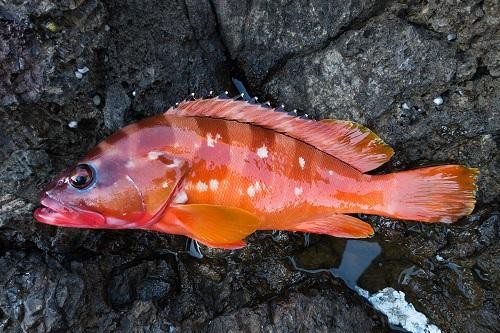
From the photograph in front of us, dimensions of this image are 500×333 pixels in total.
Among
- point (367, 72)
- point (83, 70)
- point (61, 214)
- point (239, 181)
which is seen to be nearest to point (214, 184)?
point (239, 181)

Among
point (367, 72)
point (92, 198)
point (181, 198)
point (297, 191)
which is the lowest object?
point (297, 191)

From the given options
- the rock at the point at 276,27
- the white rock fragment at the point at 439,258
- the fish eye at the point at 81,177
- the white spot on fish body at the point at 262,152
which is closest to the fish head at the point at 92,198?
the fish eye at the point at 81,177

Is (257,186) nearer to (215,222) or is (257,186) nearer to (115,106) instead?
(215,222)

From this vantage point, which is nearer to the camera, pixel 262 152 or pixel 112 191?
pixel 112 191

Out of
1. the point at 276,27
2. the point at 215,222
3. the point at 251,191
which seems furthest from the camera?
the point at 276,27

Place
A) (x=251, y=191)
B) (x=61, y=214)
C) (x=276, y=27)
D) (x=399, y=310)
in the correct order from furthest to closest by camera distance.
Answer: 1. (x=399, y=310)
2. (x=276, y=27)
3. (x=251, y=191)
4. (x=61, y=214)

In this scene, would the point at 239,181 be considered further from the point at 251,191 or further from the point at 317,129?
the point at 317,129

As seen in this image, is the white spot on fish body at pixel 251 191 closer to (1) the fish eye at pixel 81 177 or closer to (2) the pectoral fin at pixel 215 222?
(2) the pectoral fin at pixel 215 222

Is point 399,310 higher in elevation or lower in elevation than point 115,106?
lower
